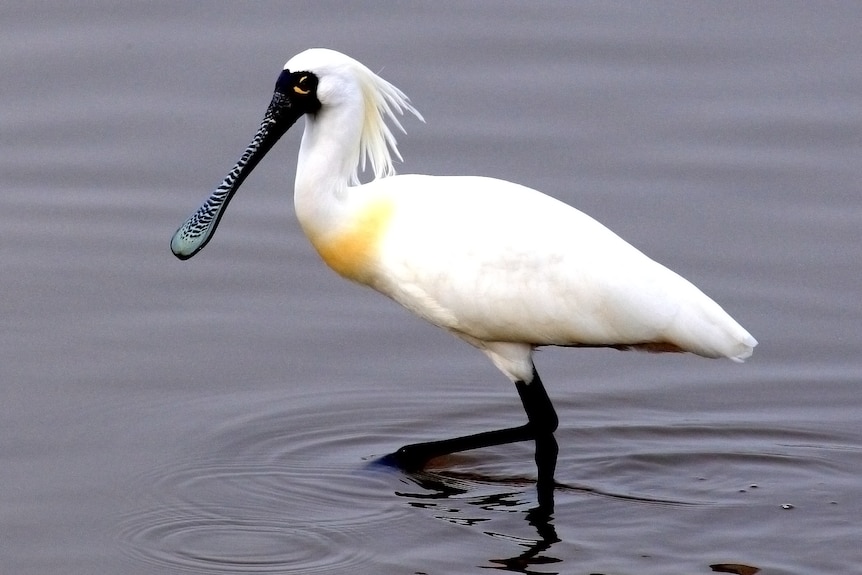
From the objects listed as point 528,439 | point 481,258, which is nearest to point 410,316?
point 528,439

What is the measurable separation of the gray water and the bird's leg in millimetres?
103

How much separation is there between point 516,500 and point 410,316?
2539 mm

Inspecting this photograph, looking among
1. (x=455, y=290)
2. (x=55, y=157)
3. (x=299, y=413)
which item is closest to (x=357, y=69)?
(x=455, y=290)

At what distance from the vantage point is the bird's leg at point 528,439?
9.40 m

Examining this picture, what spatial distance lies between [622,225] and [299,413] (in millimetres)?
3170

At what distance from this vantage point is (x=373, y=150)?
9.79 metres

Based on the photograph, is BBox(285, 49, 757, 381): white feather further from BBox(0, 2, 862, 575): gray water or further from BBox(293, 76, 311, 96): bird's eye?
BBox(0, 2, 862, 575): gray water

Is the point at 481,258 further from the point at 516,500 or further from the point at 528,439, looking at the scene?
the point at 516,500

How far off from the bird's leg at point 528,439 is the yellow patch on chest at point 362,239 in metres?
0.97

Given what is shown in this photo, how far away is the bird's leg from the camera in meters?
9.40

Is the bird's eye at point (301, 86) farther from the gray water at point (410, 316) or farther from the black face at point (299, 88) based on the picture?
the gray water at point (410, 316)

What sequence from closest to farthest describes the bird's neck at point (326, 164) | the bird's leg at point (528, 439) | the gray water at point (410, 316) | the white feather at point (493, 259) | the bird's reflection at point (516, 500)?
the bird's reflection at point (516, 500)
the gray water at point (410, 316)
the white feather at point (493, 259)
the bird's neck at point (326, 164)
the bird's leg at point (528, 439)

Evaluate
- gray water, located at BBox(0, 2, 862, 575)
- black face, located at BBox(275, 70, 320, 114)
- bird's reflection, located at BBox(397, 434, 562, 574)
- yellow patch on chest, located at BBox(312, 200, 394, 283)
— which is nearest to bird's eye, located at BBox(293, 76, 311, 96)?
black face, located at BBox(275, 70, 320, 114)

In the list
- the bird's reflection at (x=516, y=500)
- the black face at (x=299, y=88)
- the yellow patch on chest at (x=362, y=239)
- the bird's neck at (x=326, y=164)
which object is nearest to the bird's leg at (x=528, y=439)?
the bird's reflection at (x=516, y=500)
